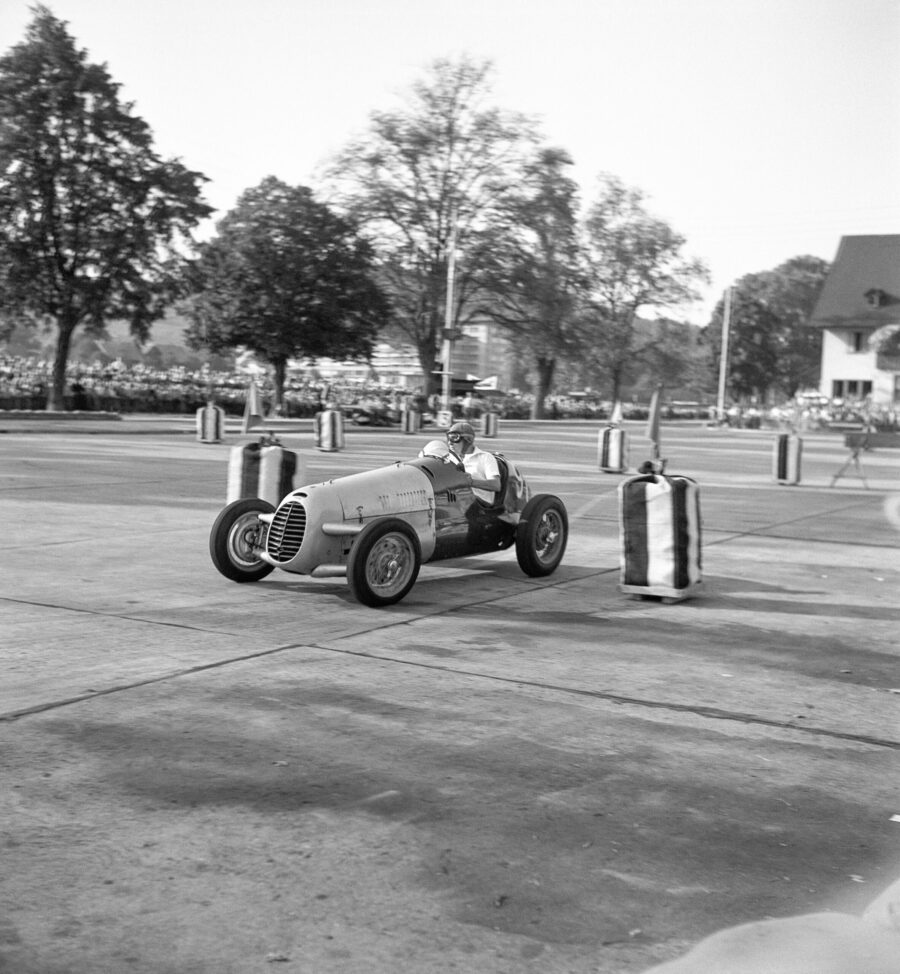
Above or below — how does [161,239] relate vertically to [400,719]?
above

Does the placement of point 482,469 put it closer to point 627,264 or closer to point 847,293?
point 847,293

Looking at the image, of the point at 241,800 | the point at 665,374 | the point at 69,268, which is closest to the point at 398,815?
the point at 241,800

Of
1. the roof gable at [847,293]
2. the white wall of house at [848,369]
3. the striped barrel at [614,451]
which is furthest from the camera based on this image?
the white wall of house at [848,369]

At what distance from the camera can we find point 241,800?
180 inches

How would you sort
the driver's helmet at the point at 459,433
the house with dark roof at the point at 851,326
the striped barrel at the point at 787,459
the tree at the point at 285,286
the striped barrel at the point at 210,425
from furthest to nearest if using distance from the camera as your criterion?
the house with dark roof at the point at 851,326 → the tree at the point at 285,286 → the striped barrel at the point at 210,425 → the striped barrel at the point at 787,459 → the driver's helmet at the point at 459,433

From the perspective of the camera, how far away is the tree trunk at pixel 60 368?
137ft

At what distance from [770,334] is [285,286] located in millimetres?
65646

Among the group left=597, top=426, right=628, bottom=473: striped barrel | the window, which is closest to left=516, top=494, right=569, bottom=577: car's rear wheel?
left=597, top=426, right=628, bottom=473: striped barrel

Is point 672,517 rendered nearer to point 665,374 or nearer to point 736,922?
point 736,922

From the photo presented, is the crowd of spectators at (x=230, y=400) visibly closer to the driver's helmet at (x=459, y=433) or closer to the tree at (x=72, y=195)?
the tree at (x=72, y=195)

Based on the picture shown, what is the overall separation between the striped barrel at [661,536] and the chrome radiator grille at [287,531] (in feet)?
7.85

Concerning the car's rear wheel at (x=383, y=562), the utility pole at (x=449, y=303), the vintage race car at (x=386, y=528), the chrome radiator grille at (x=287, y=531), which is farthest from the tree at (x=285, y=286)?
the car's rear wheel at (x=383, y=562)

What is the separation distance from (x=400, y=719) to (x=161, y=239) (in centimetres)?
4065

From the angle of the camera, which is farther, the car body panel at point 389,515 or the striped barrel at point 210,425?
the striped barrel at point 210,425
